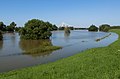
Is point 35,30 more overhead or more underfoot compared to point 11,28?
more underfoot

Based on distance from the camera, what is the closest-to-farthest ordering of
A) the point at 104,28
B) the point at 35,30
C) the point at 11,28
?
1. the point at 35,30
2. the point at 11,28
3. the point at 104,28

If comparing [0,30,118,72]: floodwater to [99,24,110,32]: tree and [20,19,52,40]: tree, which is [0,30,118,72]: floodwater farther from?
[99,24,110,32]: tree

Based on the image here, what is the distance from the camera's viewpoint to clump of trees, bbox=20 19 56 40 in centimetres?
6969

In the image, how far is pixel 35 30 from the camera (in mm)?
69375

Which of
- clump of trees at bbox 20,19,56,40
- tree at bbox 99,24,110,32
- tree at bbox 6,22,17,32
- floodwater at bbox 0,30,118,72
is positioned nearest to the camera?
floodwater at bbox 0,30,118,72

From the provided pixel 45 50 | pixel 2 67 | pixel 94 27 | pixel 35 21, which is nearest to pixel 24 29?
pixel 35 21

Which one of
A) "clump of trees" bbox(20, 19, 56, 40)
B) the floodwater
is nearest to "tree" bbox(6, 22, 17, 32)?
"clump of trees" bbox(20, 19, 56, 40)

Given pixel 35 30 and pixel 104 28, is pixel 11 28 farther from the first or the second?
pixel 35 30

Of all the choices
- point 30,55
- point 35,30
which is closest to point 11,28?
point 35,30

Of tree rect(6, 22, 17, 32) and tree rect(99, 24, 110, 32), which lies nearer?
tree rect(6, 22, 17, 32)

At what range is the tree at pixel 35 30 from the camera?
229 feet

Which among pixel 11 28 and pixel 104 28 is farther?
pixel 104 28

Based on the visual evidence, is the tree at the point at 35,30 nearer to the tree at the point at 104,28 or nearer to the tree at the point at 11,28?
the tree at the point at 11,28

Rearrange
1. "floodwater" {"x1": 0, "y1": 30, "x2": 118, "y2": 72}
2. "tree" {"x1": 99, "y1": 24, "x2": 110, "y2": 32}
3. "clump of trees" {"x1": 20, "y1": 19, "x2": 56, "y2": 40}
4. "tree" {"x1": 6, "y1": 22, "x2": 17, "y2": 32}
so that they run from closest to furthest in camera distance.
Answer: "floodwater" {"x1": 0, "y1": 30, "x2": 118, "y2": 72}
"clump of trees" {"x1": 20, "y1": 19, "x2": 56, "y2": 40}
"tree" {"x1": 6, "y1": 22, "x2": 17, "y2": 32}
"tree" {"x1": 99, "y1": 24, "x2": 110, "y2": 32}
